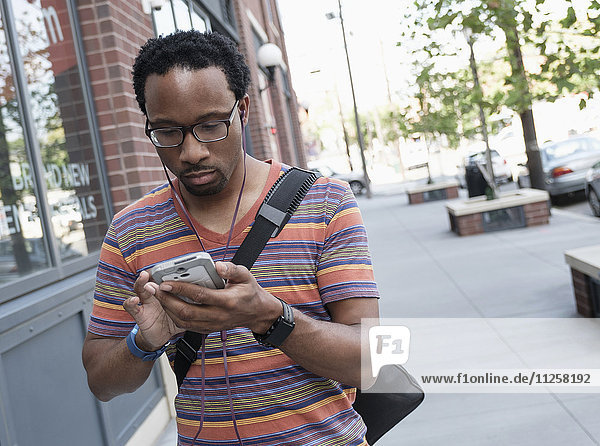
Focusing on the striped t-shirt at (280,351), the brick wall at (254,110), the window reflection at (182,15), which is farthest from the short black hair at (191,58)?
the brick wall at (254,110)

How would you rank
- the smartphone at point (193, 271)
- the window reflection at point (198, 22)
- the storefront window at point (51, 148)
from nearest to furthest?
the smartphone at point (193, 271) → the storefront window at point (51, 148) → the window reflection at point (198, 22)

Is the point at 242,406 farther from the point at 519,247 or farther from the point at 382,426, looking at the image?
the point at 519,247

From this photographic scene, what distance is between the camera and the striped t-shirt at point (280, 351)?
65.9 inches

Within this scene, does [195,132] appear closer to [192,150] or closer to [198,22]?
[192,150]

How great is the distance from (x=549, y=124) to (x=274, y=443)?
129 feet

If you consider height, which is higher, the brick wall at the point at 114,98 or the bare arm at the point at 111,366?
the brick wall at the point at 114,98

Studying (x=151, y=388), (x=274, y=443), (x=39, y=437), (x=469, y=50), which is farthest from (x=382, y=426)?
(x=469, y=50)

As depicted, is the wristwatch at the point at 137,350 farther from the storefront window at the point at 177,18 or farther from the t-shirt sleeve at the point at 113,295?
the storefront window at the point at 177,18

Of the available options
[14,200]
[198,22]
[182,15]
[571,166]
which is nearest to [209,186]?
[14,200]

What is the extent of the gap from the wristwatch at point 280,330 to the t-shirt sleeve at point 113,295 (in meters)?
0.43

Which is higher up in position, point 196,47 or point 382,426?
point 196,47

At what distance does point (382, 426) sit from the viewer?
2.05 meters

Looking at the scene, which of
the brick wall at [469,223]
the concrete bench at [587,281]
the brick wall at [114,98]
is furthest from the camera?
the brick wall at [469,223]

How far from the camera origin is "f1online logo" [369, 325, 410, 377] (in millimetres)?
1749
